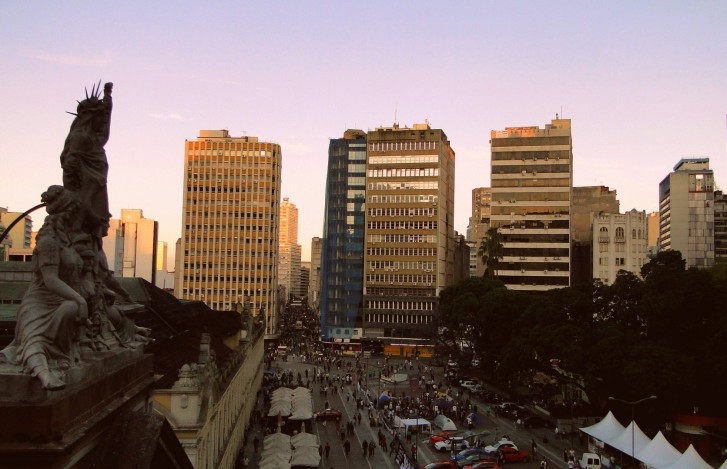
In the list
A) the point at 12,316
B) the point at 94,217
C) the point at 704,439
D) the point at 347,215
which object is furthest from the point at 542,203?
the point at 94,217

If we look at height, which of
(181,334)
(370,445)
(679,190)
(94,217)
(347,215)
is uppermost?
(679,190)

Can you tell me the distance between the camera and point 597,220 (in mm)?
106812

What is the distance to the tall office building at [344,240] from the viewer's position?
4242 inches

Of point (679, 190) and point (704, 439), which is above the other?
point (679, 190)

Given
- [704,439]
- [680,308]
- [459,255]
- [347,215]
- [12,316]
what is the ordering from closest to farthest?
1. [12,316]
2. [704,439]
3. [680,308]
4. [347,215]
5. [459,255]

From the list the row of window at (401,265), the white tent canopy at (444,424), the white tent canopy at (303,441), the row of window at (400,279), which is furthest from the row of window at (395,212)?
the white tent canopy at (303,441)

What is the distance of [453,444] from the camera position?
4288 cm

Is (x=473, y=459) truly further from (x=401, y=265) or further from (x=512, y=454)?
(x=401, y=265)

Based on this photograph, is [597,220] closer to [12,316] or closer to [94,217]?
[12,316]

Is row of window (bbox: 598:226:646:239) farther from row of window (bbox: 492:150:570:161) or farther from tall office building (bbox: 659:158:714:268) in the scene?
tall office building (bbox: 659:158:714:268)

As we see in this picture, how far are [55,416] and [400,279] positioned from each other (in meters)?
100

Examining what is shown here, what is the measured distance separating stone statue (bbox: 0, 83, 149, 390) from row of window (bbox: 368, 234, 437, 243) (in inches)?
3717

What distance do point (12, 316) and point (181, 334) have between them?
18846mm

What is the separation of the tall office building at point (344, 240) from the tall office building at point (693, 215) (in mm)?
57896
